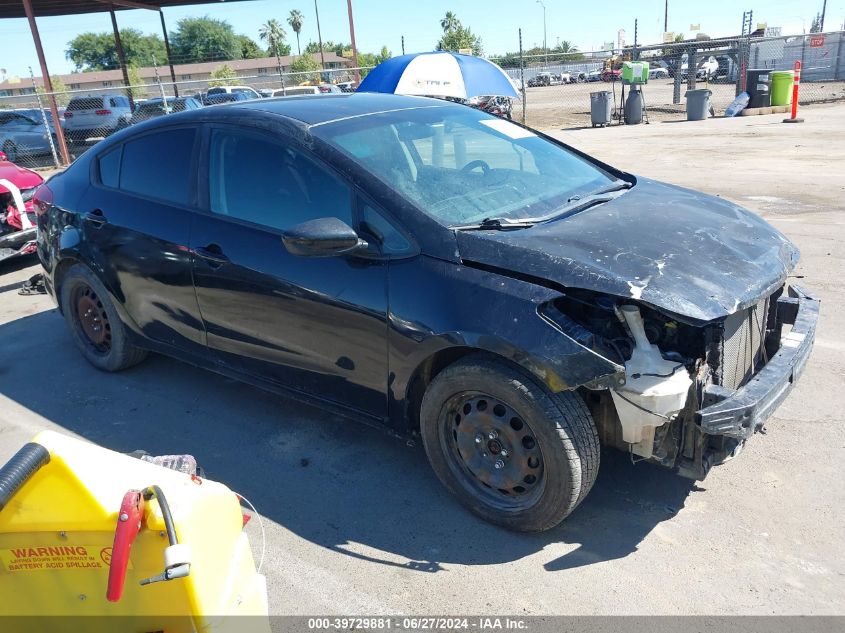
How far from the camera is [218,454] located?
12.5 ft

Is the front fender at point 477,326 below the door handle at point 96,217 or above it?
below

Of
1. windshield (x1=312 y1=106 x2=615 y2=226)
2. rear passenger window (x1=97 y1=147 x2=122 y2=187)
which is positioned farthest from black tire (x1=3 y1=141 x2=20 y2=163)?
windshield (x1=312 y1=106 x2=615 y2=226)

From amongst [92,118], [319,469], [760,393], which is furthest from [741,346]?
[92,118]

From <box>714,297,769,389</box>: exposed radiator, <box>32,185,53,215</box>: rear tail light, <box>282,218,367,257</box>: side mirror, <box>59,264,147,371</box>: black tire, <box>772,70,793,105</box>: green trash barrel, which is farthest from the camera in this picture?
<box>772,70,793,105</box>: green trash barrel

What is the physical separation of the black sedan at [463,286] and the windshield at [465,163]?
0.6 inches

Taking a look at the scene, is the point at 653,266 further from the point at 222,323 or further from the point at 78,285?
the point at 78,285

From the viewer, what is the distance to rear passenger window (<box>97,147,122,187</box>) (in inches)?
176

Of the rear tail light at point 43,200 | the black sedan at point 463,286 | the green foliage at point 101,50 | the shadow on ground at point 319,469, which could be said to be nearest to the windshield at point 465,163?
the black sedan at point 463,286

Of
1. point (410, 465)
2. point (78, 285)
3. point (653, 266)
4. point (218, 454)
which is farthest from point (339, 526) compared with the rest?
point (78, 285)

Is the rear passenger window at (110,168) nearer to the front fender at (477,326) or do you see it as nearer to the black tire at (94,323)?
the black tire at (94,323)

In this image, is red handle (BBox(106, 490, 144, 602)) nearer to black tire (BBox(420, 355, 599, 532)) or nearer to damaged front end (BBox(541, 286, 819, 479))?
black tire (BBox(420, 355, 599, 532))

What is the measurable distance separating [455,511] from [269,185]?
1878mm

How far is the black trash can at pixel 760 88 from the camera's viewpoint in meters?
19.8

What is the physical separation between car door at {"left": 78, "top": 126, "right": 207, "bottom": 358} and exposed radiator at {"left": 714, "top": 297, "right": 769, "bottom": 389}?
272 cm
